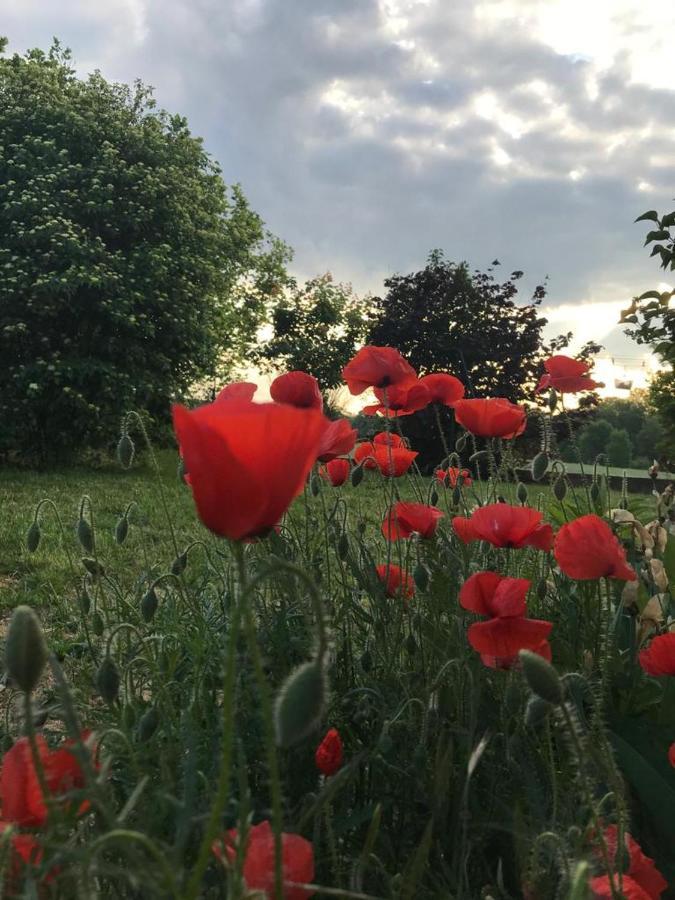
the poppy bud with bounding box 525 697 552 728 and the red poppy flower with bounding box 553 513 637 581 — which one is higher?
the red poppy flower with bounding box 553 513 637 581

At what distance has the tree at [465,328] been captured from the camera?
15.2 metres

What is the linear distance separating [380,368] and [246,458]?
1.28m

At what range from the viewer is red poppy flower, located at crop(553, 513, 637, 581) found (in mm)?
1306

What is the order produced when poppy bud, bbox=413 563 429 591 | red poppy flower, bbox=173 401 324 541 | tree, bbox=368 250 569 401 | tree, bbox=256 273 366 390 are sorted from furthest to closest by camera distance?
1. tree, bbox=256 273 366 390
2. tree, bbox=368 250 569 401
3. poppy bud, bbox=413 563 429 591
4. red poppy flower, bbox=173 401 324 541

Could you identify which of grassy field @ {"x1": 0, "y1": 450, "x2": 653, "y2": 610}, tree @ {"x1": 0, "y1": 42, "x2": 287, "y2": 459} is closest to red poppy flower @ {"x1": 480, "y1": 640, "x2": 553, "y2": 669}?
grassy field @ {"x1": 0, "y1": 450, "x2": 653, "y2": 610}

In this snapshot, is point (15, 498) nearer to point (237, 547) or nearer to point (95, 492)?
point (95, 492)

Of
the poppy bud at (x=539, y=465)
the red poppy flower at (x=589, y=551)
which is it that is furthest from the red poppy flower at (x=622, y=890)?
the poppy bud at (x=539, y=465)

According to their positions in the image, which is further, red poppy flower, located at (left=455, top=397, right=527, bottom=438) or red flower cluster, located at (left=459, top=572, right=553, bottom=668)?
red poppy flower, located at (left=455, top=397, right=527, bottom=438)

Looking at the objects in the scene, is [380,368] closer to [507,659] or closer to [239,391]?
[239,391]

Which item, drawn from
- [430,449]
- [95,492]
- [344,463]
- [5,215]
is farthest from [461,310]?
[344,463]

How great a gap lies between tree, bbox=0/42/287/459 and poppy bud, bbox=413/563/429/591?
9.24 metres

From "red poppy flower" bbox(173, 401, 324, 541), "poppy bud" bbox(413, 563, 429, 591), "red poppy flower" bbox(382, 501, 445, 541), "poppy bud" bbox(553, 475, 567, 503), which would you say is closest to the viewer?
"red poppy flower" bbox(173, 401, 324, 541)

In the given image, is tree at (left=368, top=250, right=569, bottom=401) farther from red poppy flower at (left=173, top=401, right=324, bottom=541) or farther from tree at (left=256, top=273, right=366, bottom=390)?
red poppy flower at (left=173, top=401, right=324, bottom=541)

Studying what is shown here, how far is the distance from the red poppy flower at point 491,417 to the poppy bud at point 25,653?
125 centimetres
